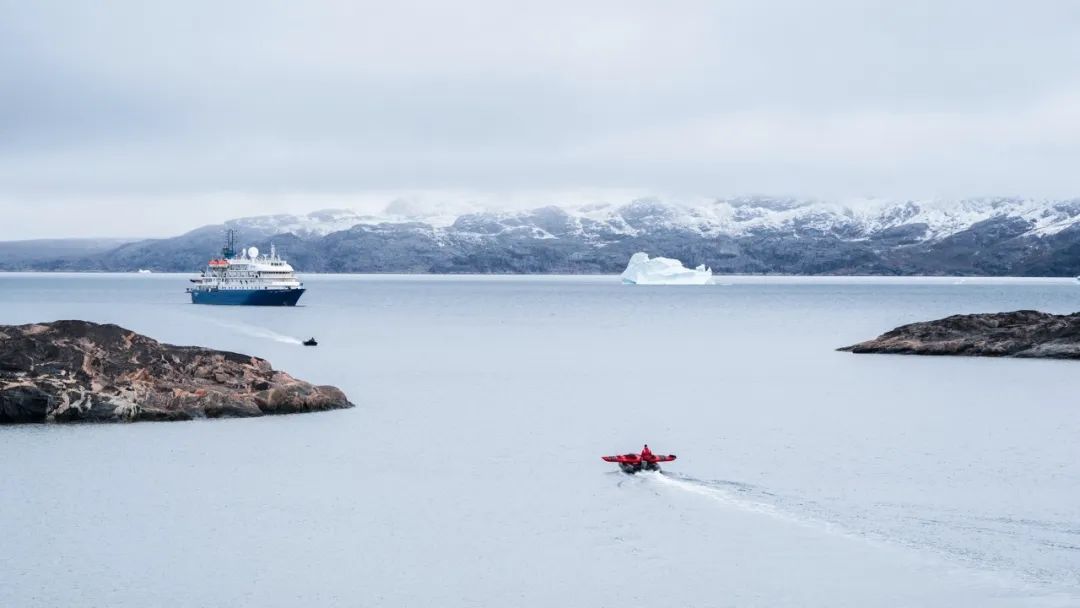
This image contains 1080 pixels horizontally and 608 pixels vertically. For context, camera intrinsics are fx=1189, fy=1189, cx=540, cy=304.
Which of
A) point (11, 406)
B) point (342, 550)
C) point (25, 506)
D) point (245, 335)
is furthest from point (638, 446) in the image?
point (245, 335)

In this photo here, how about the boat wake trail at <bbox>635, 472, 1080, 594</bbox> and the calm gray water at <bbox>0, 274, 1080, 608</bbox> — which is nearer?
the calm gray water at <bbox>0, 274, 1080, 608</bbox>

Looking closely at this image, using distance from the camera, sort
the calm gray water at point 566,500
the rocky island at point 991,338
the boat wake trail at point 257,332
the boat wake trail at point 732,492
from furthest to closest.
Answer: the boat wake trail at point 257,332
the rocky island at point 991,338
the boat wake trail at point 732,492
the calm gray water at point 566,500

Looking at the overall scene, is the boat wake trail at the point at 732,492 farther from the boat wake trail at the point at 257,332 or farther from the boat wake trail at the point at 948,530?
the boat wake trail at the point at 257,332

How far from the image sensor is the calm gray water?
16547mm

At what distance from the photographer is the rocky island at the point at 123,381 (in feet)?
102

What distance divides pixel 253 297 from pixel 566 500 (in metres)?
103

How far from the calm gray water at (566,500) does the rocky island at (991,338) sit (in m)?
11.3

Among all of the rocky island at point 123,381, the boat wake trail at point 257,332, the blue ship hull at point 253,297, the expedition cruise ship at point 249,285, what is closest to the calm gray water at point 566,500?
the rocky island at point 123,381

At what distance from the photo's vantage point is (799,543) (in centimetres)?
1888

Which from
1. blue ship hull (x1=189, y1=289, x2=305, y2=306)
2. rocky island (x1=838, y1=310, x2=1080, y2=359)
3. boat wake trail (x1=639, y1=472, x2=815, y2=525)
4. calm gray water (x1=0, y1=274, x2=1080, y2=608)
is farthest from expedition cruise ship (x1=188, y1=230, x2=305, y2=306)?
boat wake trail (x1=639, y1=472, x2=815, y2=525)

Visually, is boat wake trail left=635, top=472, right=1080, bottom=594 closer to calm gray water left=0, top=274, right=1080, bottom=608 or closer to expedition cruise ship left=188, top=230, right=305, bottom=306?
calm gray water left=0, top=274, right=1080, bottom=608

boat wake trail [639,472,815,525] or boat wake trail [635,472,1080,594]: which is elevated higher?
boat wake trail [635,472,1080,594]

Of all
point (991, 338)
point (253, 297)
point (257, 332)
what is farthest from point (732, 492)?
point (253, 297)

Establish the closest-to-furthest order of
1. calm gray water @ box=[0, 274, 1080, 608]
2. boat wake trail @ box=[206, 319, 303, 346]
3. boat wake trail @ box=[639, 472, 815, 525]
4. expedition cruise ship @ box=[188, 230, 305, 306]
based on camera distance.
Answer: calm gray water @ box=[0, 274, 1080, 608]
boat wake trail @ box=[639, 472, 815, 525]
boat wake trail @ box=[206, 319, 303, 346]
expedition cruise ship @ box=[188, 230, 305, 306]
